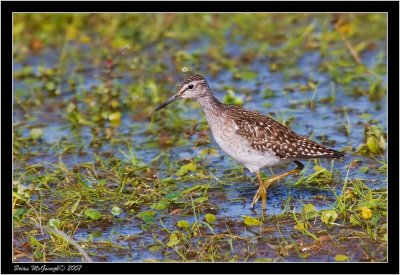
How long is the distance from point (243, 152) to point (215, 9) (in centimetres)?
566

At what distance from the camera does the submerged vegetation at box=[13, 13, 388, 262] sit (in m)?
7.97

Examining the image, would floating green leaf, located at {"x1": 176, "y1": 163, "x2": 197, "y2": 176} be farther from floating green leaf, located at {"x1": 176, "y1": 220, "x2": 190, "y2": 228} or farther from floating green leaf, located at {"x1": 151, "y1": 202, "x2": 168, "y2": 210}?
floating green leaf, located at {"x1": 176, "y1": 220, "x2": 190, "y2": 228}

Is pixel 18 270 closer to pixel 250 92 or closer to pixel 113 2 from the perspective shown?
pixel 250 92

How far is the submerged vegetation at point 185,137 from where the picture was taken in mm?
7973

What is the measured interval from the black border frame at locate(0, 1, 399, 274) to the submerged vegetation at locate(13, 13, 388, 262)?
0.36ft

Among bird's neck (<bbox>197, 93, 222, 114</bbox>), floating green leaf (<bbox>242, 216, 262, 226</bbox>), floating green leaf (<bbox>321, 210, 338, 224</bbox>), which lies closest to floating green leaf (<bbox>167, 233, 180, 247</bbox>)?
floating green leaf (<bbox>242, 216, 262, 226</bbox>)

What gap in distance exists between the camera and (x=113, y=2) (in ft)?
45.0

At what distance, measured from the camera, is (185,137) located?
439 inches

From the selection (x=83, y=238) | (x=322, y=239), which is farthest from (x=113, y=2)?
(x=322, y=239)

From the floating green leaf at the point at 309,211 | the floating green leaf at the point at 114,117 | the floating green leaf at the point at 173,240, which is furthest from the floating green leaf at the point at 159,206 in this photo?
the floating green leaf at the point at 114,117

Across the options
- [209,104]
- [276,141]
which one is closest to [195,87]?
[209,104]

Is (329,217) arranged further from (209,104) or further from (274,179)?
(209,104)

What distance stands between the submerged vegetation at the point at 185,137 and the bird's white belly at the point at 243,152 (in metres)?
0.50

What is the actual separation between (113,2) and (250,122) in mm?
5558
